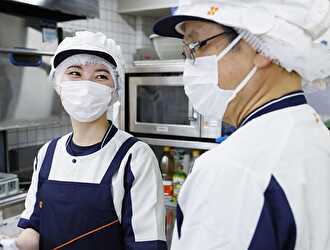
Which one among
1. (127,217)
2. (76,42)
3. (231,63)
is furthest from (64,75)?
(231,63)

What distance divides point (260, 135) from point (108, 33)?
2.43 meters

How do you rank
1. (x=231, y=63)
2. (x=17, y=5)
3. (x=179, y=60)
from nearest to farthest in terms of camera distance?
1. (x=231, y=63)
2. (x=17, y=5)
3. (x=179, y=60)

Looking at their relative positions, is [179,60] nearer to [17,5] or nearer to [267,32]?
[17,5]

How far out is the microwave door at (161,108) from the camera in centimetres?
206

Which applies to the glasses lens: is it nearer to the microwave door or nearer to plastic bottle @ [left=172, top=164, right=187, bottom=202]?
the microwave door

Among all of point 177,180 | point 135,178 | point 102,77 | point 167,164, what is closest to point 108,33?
point 167,164

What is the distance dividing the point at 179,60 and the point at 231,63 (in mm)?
1404

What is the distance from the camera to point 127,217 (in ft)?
3.66

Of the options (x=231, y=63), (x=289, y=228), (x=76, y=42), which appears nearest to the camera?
(x=289, y=228)

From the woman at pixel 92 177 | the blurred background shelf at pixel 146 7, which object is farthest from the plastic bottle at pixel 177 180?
the blurred background shelf at pixel 146 7

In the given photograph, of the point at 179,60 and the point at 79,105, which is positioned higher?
the point at 179,60

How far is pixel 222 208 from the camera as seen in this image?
23.5 inches

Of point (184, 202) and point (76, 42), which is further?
point (76, 42)

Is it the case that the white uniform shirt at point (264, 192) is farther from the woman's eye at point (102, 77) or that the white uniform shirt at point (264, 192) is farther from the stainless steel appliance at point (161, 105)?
the stainless steel appliance at point (161, 105)
